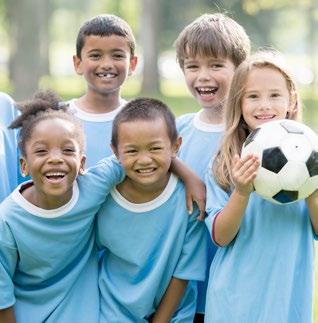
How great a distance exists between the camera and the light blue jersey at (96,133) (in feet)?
15.8

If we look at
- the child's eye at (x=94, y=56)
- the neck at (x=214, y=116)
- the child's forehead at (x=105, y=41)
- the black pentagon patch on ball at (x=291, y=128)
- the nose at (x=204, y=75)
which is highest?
the child's forehead at (x=105, y=41)

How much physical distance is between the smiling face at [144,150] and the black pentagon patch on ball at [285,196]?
0.65 m

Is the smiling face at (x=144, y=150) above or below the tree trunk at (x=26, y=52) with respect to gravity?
above

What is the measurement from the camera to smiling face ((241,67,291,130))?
4012 millimetres

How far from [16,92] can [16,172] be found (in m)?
20.6

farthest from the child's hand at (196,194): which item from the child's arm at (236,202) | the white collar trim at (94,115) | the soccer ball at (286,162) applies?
the white collar trim at (94,115)

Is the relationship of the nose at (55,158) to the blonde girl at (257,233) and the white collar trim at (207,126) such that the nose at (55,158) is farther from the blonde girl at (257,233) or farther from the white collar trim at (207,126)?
the white collar trim at (207,126)

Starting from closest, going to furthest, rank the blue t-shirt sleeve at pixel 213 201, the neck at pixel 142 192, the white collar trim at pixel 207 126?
the blue t-shirt sleeve at pixel 213 201
the neck at pixel 142 192
the white collar trim at pixel 207 126

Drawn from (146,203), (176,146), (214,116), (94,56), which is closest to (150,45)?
(94,56)

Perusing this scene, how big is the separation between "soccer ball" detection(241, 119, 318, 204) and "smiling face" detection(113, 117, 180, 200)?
1.72 feet

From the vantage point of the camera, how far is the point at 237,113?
13.6ft

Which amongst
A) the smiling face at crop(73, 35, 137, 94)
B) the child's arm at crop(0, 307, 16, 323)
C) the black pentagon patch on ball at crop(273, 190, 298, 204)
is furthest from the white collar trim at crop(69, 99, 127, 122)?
the black pentagon patch on ball at crop(273, 190, 298, 204)

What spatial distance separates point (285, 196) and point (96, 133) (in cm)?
151

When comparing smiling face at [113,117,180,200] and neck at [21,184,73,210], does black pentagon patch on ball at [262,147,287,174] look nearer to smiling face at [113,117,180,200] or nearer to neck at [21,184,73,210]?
smiling face at [113,117,180,200]
